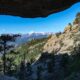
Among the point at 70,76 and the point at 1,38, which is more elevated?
the point at 1,38

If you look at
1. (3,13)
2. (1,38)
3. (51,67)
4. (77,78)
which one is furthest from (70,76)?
(3,13)

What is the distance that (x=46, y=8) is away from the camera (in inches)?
826

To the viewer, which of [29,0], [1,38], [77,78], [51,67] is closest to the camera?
[29,0]

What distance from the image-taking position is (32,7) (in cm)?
2067

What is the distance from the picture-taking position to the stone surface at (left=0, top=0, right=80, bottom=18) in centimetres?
2038

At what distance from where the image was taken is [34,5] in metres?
20.5

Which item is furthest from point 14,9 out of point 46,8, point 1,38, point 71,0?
point 1,38

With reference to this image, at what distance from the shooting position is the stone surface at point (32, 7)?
20.4 meters

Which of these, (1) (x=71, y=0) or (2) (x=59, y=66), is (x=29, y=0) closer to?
(1) (x=71, y=0)

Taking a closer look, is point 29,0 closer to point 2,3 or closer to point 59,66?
point 2,3

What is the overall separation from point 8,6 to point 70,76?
152 metres

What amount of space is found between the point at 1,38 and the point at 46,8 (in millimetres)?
55537

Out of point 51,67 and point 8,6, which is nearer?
point 8,6

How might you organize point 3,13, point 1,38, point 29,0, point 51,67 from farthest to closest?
point 51,67 < point 1,38 < point 3,13 < point 29,0
